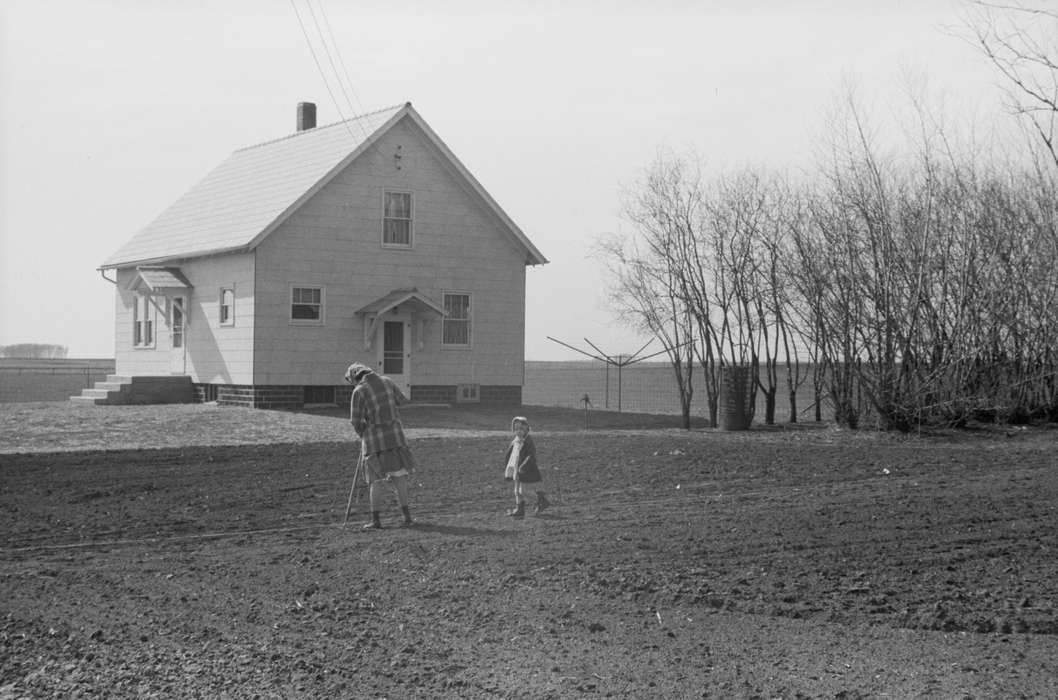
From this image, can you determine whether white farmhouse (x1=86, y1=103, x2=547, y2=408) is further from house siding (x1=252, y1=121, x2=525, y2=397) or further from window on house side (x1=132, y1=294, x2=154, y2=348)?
window on house side (x1=132, y1=294, x2=154, y2=348)

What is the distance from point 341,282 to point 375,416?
680 inches

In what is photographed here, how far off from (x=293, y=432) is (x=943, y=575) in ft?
54.3

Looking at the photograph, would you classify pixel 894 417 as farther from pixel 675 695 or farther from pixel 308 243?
pixel 675 695

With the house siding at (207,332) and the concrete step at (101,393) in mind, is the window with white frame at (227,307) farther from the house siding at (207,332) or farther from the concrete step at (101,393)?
the concrete step at (101,393)

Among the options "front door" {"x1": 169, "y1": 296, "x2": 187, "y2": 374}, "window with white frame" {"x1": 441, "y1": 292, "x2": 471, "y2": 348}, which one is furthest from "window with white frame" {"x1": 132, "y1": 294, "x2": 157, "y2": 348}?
"window with white frame" {"x1": 441, "y1": 292, "x2": 471, "y2": 348}

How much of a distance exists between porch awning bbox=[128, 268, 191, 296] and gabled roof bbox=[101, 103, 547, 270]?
0.45m

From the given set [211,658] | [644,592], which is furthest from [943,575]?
[211,658]

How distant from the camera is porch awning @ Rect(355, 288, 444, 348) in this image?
3008 centimetres

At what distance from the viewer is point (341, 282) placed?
3042 centimetres

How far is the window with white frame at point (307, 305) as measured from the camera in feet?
97.9

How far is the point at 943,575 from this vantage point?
10422 mm

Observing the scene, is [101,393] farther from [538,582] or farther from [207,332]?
[538,582]

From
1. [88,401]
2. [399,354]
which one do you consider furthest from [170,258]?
[399,354]

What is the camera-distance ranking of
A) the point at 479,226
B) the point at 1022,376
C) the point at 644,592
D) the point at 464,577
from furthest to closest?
1. the point at 479,226
2. the point at 1022,376
3. the point at 464,577
4. the point at 644,592
